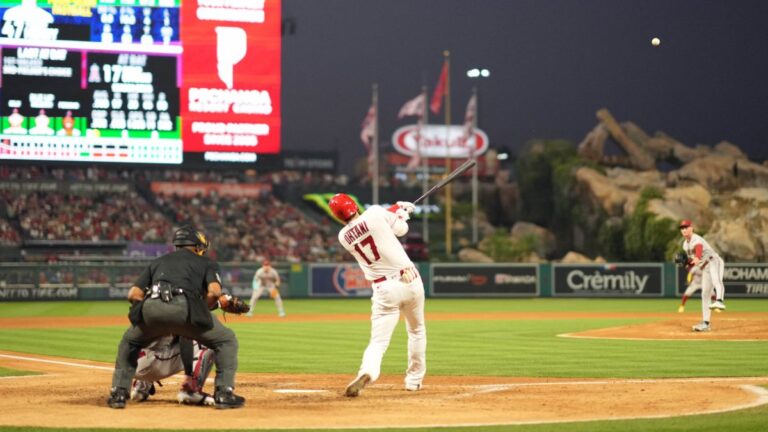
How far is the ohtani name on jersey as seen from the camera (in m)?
9.68

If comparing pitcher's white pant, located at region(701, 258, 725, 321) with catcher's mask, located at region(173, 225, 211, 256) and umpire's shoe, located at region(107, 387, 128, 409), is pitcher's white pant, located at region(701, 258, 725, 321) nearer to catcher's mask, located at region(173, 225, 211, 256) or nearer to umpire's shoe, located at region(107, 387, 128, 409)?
catcher's mask, located at region(173, 225, 211, 256)

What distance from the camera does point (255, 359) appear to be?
14.9 m

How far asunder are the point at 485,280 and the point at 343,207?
32.8 metres

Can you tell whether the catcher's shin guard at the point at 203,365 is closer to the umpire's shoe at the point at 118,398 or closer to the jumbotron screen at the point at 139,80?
the umpire's shoe at the point at 118,398

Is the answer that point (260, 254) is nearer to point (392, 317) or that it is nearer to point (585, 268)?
point (585, 268)

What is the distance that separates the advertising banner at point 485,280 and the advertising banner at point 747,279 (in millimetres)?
7488

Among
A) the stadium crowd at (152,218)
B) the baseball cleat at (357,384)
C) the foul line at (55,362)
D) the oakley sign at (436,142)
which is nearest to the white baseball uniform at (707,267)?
the foul line at (55,362)

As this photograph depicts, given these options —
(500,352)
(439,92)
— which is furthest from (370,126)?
(500,352)

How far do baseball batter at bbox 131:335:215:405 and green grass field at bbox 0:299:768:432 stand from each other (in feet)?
5.75

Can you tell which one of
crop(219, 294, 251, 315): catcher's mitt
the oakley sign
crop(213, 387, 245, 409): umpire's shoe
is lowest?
crop(213, 387, 245, 409): umpire's shoe

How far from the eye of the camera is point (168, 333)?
343 inches

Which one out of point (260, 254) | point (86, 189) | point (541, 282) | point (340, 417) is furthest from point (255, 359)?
point (86, 189)

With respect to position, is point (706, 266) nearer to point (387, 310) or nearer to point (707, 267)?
point (707, 267)

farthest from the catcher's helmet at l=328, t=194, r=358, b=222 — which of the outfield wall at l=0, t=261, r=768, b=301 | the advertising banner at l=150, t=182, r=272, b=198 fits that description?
the advertising banner at l=150, t=182, r=272, b=198
